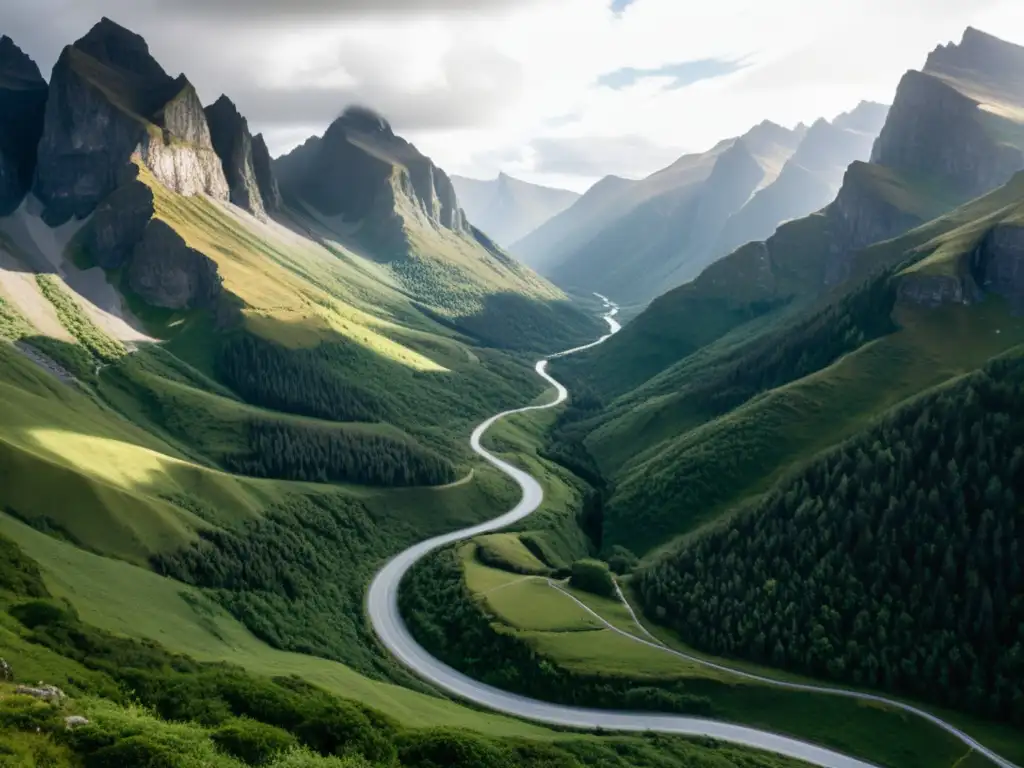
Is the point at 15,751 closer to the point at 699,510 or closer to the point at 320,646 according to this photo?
the point at 320,646

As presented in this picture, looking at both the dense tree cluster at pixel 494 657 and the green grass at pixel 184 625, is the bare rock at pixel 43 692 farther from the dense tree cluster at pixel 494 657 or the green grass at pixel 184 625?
the dense tree cluster at pixel 494 657

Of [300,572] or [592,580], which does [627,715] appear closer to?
[592,580]

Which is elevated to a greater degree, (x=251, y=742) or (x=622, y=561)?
(x=251, y=742)

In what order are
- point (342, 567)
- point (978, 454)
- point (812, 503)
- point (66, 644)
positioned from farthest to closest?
1. point (342, 567)
2. point (812, 503)
3. point (978, 454)
4. point (66, 644)

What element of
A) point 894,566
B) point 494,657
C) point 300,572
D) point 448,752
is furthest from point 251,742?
point 894,566

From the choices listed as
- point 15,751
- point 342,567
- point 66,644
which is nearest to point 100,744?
point 15,751

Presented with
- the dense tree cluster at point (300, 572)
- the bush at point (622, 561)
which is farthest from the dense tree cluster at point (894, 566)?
the dense tree cluster at point (300, 572)
